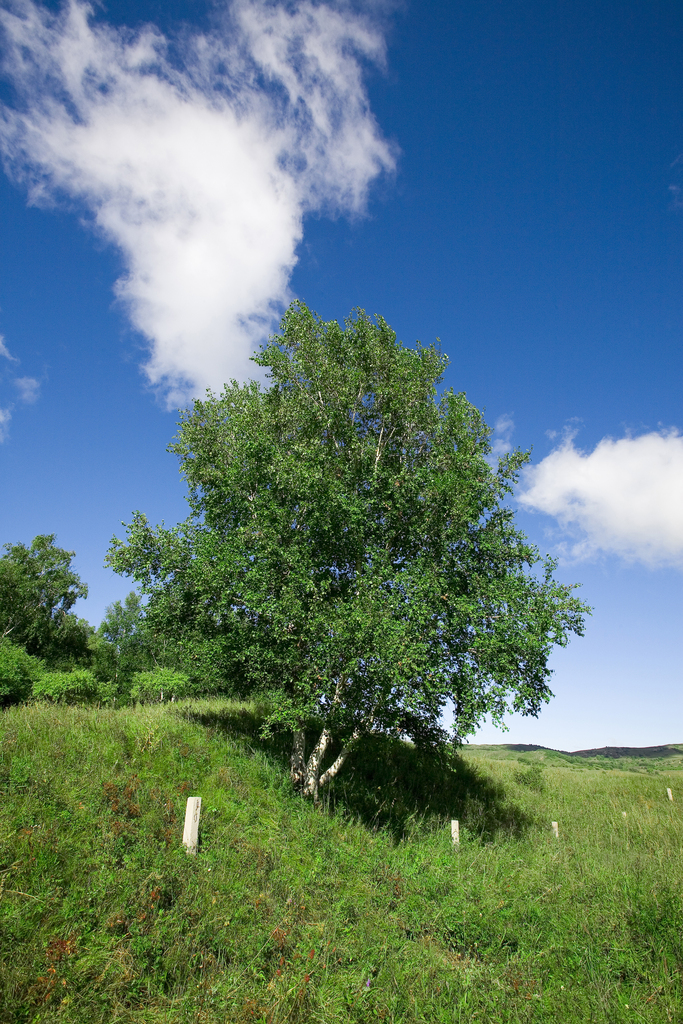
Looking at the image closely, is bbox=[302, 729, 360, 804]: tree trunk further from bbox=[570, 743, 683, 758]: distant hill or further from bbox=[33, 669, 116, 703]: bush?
bbox=[570, 743, 683, 758]: distant hill

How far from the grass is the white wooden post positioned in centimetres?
30

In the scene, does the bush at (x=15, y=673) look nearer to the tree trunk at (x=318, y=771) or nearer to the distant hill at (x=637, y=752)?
the tree trunk at (x=318, y=771)

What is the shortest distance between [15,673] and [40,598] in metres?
16.9

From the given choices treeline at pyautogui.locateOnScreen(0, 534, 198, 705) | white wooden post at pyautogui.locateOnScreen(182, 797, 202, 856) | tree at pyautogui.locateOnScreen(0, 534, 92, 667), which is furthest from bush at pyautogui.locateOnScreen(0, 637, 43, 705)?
white wooden post at pyautogui.locateOnScreen(182, 797, 202, 856)

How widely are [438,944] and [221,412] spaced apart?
16365mm

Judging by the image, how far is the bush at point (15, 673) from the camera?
30.0 metres

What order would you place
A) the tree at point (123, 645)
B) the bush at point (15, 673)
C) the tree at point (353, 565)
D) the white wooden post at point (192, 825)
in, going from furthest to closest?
1. the tree at point (123, 645)
2. the bush at point (15, 673)
3. the tree at point (353, 565)
4. the white wooden post at point (192, 825)

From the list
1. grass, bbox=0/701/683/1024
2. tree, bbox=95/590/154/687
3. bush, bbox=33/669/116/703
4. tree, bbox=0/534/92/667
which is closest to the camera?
grass, bbox=0/701/683/1024

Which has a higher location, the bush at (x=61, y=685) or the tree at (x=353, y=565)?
the tree at (x=353, y=565)

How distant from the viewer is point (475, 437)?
53.2ft

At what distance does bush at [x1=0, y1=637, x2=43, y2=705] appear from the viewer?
98.3 ft

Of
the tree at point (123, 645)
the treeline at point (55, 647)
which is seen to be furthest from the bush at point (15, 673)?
the tree at point (123, 645)

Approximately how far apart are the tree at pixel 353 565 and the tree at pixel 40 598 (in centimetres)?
3662

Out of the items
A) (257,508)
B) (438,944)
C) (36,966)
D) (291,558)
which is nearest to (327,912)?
(438,944)
